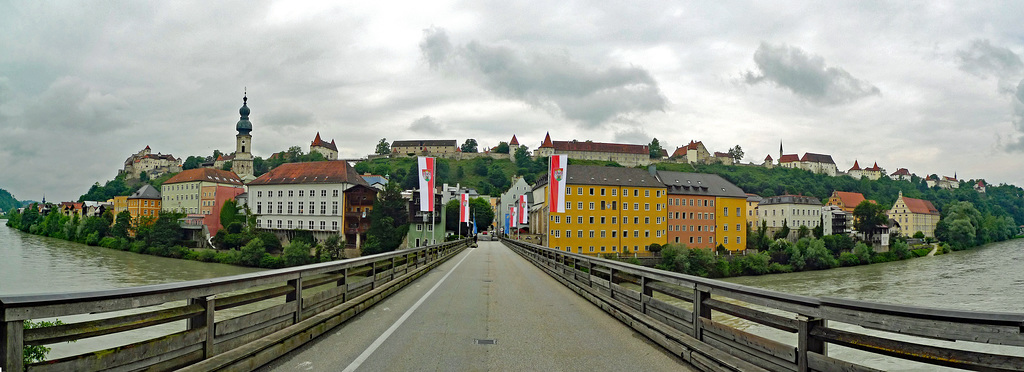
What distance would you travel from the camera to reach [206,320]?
499 cm

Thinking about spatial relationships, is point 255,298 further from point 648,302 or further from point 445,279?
point 445,279

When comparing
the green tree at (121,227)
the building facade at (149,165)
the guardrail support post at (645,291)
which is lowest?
the green tree at (121,227)

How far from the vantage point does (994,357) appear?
3236 mm

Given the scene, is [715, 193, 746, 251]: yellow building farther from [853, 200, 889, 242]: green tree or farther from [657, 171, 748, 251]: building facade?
[853, 200, 889, 242]: green tree

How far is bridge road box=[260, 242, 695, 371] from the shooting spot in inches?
231

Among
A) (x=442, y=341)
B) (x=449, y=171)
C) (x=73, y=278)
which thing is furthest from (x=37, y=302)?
(x=449, y=171)

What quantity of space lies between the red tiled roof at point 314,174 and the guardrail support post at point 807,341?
81573mm

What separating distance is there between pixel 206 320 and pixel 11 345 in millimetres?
1674

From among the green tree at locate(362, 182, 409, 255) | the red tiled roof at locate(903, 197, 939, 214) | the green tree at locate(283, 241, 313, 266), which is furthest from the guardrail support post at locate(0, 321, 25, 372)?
the red tiled roof at locate(903, 197, 939, 214)

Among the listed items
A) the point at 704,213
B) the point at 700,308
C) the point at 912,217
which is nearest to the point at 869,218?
the point at 912,217

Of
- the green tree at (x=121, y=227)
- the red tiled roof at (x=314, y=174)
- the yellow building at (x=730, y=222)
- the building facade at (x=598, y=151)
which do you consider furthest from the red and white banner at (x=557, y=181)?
the building facade at (x=598, y=151)

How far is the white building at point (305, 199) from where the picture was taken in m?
80.2

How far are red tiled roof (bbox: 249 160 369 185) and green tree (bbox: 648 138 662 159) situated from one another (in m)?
128

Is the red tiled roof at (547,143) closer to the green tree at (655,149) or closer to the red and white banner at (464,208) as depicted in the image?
the green tree at (655,149)
